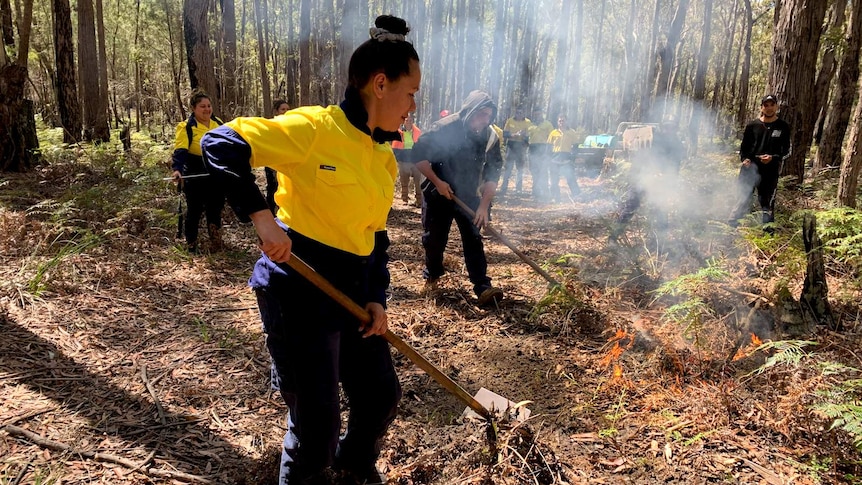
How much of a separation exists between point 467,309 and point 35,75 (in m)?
35.6

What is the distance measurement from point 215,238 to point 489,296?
134 inches

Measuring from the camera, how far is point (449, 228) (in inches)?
190

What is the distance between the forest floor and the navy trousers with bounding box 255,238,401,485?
696mm

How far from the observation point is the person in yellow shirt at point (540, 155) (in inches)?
476

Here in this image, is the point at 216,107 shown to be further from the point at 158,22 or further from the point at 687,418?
the point at 158,22

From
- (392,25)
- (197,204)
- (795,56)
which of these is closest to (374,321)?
(392,25)

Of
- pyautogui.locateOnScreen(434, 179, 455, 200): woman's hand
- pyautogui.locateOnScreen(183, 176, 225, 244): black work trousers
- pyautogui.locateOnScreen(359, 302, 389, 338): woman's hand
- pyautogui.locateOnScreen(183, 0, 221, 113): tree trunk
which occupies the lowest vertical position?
pyautogui.locateOnScreen(183, 176, 225, 244): black work trousers

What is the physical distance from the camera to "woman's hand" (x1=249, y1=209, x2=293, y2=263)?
1639 millimetres

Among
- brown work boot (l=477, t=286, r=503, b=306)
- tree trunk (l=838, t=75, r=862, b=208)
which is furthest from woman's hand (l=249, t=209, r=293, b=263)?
tree trunk (l=838, t=75, r=862, b=208)

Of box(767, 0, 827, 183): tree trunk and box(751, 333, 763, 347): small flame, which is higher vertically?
box(767, 0, 827, 183): tree trunk

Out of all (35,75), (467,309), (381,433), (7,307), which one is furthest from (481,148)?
(35,75)

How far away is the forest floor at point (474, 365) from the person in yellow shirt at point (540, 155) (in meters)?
6.22

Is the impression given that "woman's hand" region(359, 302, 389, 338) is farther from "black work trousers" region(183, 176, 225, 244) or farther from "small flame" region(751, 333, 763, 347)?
"black work trousers" region(183, 176, 225, 244)

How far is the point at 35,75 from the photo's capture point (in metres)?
29.4
